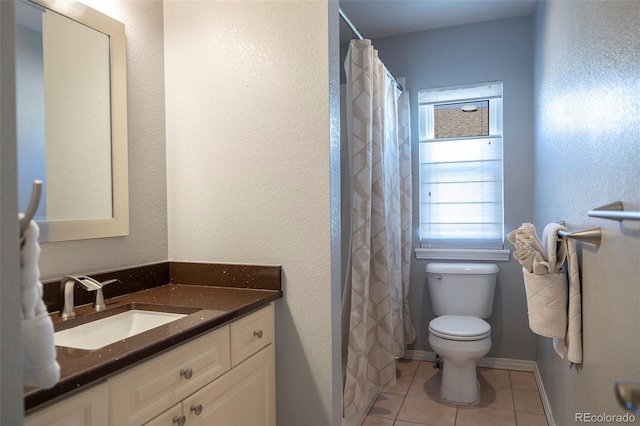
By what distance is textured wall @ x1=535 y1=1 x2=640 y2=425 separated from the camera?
1015 mm

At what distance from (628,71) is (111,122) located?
1709 mm

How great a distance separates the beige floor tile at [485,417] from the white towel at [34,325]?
230cm

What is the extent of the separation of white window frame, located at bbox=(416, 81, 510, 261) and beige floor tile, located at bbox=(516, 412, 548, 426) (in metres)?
1.06

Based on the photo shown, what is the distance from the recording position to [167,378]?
44.9 inches

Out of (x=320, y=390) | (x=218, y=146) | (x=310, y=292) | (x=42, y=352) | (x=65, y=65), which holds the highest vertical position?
(x=65, y=65)

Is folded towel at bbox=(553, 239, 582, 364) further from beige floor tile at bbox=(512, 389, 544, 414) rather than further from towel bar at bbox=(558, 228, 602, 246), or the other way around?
beige floor tile at bbox=(512, 389, 544, 414)

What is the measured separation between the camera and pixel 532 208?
3.04m

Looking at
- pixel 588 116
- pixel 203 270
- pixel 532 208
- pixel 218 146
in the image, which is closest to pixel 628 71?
pixel 588 116

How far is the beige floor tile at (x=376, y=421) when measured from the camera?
2334mm

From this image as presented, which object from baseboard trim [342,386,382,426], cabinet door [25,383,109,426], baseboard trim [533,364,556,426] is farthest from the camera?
baseboard trim [533,364,556,426]

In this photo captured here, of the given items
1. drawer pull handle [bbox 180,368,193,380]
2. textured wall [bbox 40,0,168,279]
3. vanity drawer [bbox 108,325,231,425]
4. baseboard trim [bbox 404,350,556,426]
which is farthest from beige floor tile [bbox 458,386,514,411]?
textured wall [bbox 40,0,168,279]

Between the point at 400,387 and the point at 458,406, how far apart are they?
0.41m

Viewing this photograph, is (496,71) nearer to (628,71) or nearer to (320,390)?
(628,71)

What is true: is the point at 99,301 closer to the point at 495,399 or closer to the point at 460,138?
the point at 495,399
